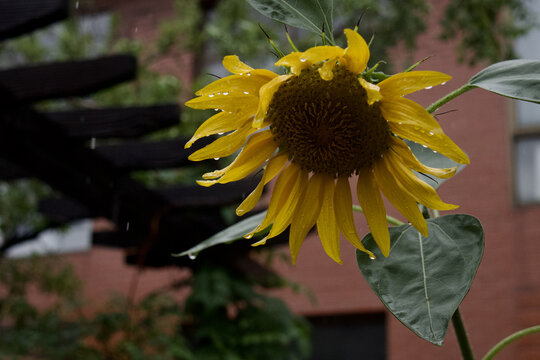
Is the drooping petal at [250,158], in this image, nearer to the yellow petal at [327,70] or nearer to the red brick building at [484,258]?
the yellow petal at [327,70]

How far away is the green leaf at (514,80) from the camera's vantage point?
21.3 inches

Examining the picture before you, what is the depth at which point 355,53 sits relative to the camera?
542 mm

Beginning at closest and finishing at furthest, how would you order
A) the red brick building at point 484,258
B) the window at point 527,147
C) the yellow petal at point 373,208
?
the yellow petal at point 373,208 → the red brick building at point 484,258 → the window at point 527,147

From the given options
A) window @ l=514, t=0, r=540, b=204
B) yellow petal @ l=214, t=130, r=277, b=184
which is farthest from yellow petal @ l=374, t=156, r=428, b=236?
window @ l=514, t=0, r=540, b=204

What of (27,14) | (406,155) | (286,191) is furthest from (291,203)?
(27,14)

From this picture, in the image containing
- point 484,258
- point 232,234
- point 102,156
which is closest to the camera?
point 232,234

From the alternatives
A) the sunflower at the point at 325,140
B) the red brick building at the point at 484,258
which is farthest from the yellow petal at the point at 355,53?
the red brick building at the point at 484,258

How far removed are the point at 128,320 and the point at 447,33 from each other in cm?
239

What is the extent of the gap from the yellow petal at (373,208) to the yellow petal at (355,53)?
0.12 m

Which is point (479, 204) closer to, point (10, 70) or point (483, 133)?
point (483, 133)

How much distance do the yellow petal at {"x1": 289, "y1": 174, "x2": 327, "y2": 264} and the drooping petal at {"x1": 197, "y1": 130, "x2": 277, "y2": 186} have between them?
5 centimetres

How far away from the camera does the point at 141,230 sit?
384 centimetres

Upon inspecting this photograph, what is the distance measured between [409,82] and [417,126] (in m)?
0.04

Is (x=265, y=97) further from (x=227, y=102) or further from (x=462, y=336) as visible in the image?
(x=462, y=336)
